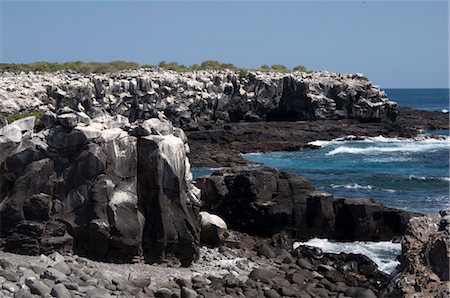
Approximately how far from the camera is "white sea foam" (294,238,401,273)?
73.7ft

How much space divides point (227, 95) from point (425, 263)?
60.1m

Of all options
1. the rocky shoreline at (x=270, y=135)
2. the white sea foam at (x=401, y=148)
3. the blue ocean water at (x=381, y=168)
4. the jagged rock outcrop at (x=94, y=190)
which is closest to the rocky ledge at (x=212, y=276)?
the jagged rock outcrop at (x=94, y=190)

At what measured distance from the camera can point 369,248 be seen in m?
23.9

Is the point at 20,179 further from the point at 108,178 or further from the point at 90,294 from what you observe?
the point at 90,294

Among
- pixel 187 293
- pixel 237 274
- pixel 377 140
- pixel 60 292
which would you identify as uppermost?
pixel 60 292

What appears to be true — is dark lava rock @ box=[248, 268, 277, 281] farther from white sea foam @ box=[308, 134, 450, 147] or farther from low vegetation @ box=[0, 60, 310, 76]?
low vegetation @ box=[0, 60, 310, 76]

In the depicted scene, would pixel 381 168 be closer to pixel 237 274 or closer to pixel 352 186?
pixel 352 186

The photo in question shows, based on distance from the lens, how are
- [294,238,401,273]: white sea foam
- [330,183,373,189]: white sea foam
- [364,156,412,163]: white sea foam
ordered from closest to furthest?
[294,238,401,273]: white sea foam, [330,183,373,189]: white sea foam, [364,156,412,163]: white sea foam

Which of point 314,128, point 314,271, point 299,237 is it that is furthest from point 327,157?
point 314,271

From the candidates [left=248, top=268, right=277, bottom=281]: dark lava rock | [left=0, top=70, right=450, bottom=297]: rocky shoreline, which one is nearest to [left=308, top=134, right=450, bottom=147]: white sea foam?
[left=0, top=70, right=450, bottom=297]: rocky shoreline

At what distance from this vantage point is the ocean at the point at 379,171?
24922mm

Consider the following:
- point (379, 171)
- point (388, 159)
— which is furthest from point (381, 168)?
point (388, 159)

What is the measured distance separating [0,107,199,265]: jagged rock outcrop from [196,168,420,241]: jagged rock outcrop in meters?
6.33

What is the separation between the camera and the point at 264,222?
25.5 meters
